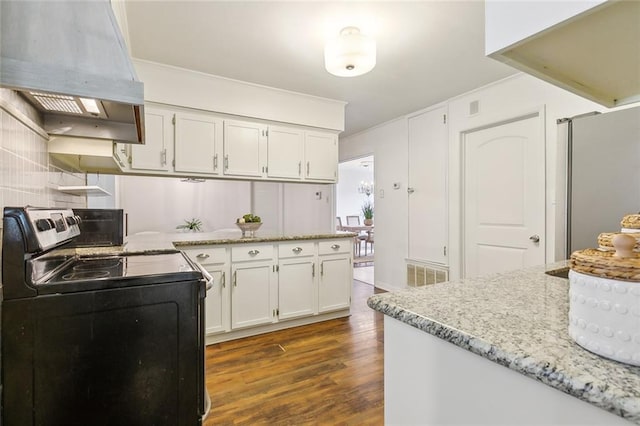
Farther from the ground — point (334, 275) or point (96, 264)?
point (96, 264)

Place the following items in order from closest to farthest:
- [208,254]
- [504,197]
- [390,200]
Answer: [208,254] < [504,197] < [390,200]

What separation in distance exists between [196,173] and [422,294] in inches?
103

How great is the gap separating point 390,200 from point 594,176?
9.06 feet

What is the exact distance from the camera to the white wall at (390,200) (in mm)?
4152

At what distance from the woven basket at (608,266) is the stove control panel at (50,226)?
1411mm

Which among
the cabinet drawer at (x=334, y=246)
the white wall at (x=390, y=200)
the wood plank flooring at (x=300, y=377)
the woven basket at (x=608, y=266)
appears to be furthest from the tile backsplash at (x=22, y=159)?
the white wall at (x=390, y=200)

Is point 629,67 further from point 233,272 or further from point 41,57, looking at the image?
point 233,272

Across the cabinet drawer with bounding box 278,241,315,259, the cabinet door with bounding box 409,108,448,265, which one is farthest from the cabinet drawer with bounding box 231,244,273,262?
the cabinet door with bounding box 409,108,448,265

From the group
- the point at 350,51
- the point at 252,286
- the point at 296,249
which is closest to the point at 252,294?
the point at 252,286

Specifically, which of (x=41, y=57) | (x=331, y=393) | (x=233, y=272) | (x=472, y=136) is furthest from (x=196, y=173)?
(x=472, y=136)

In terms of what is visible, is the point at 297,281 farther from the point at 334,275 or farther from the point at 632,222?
the point at 632,222

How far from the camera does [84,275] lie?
120 centimetres

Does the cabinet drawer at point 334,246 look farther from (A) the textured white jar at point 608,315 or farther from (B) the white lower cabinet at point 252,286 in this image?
(A) the textured white jar at point 608,315

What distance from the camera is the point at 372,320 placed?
3.21m
